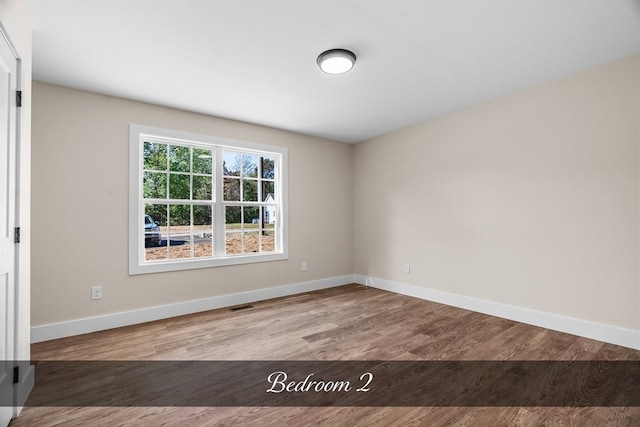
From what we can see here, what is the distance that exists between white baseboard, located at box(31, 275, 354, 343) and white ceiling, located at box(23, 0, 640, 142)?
2.33 metres

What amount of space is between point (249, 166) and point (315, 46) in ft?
7.39

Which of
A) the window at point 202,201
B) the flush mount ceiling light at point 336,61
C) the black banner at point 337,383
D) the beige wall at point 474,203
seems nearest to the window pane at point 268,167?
the window at point 202,201

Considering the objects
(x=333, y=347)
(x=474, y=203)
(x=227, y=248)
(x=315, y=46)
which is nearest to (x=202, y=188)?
(x=227, y=248)

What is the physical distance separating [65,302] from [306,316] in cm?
240

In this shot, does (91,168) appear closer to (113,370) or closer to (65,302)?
(65,302)

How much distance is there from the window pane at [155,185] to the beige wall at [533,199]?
3.18 m

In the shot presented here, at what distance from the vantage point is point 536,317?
10.2ft

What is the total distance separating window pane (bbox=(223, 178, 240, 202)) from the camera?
4.06 m

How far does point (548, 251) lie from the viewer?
3037 millimetres

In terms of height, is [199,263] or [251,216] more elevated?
[251,216]

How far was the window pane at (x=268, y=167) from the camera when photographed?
443 centimetres

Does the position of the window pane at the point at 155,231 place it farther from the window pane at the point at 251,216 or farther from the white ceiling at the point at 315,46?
the white ceiling at the point at 315,46

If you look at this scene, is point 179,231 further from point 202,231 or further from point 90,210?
point 90,210

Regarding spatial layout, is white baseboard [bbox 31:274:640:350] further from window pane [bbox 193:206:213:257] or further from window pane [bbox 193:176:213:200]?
window pane [bbox 193:176:213:200]
